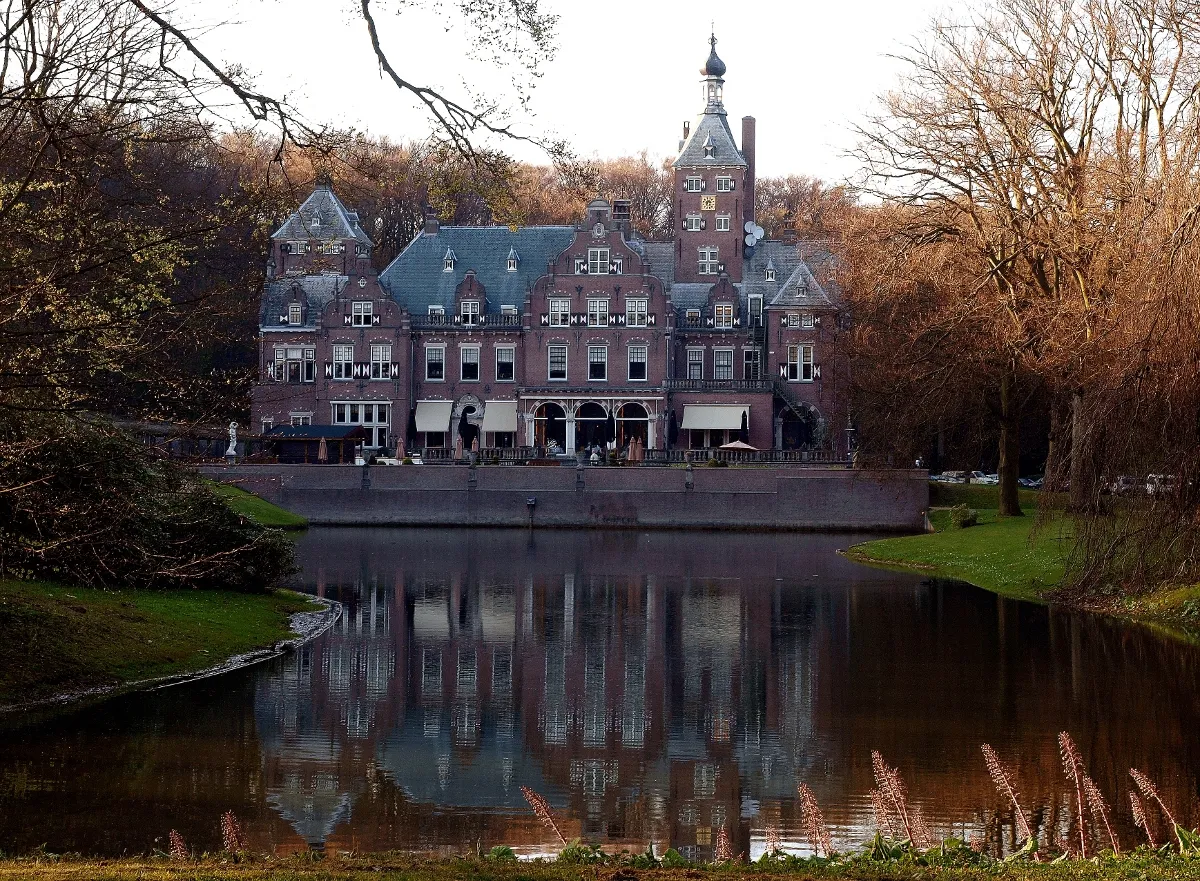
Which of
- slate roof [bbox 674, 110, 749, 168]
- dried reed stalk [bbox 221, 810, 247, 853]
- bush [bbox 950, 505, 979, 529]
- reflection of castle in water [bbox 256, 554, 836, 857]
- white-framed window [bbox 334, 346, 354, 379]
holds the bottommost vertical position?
reflection of castle in water [bbox 256, 554, 836, 857]

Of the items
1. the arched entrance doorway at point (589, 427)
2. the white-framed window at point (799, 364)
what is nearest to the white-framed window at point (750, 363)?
the white-framed window at point (799, 364)

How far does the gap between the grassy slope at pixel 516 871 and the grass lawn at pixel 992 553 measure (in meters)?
14.5

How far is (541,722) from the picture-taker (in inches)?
568

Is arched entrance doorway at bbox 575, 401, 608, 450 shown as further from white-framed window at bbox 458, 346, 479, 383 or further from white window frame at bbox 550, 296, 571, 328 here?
white-framed window at bbox 458, 346, 479, 383

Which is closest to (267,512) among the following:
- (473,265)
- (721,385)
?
(473,265)

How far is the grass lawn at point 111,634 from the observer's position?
1527cm

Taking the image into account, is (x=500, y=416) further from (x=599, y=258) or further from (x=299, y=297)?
(x=299, y=297)

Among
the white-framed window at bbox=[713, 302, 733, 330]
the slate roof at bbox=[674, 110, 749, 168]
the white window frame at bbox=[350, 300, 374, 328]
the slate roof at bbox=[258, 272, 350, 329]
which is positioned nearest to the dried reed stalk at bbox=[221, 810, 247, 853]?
the white window frame at bbox=[350, 300, 374, 328]

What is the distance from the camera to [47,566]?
702 inches

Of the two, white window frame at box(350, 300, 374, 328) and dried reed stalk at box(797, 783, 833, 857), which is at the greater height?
white window frame at box(350, 300, 374, 328)

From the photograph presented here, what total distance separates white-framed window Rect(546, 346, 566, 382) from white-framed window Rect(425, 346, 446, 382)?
15.2 ft

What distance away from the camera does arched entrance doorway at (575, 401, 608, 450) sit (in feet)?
200

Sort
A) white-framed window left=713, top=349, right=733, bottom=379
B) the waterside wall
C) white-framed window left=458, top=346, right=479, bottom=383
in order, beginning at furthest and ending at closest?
white-framed window left=713, top=349, right=733, bottom=379, white-framed window left=458, top=346, right=479, bottom=383, the waterside wall

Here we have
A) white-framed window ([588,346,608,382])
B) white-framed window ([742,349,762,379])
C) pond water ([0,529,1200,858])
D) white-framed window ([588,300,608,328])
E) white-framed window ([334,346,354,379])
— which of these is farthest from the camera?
white-framed window ([742,349,762,379])
